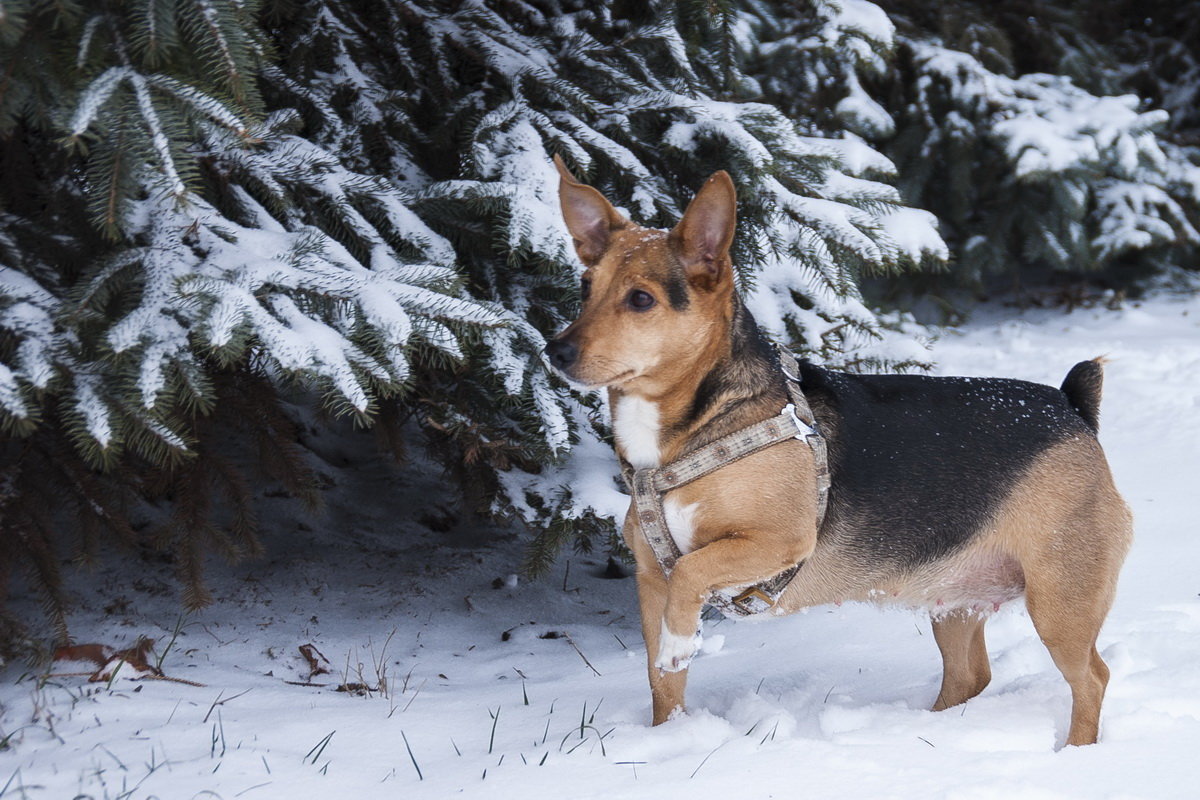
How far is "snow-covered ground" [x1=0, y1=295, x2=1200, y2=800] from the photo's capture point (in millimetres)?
2990

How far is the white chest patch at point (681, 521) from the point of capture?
10.7 feet

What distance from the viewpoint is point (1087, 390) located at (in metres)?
3.82

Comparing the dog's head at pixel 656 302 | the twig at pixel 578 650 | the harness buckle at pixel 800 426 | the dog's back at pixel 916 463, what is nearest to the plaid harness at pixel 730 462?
the harness buckle at pixel 800 426

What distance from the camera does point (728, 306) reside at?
11.1 feet

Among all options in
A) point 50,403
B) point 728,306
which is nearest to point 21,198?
point 50,403

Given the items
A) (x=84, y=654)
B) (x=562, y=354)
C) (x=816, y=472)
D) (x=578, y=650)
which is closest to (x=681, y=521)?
(x=816, y=472)

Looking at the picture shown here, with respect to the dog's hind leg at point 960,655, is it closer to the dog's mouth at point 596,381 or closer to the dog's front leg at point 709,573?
the dog's front leg at point 709,573

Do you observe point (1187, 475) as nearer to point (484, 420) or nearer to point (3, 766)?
point (484, 420)

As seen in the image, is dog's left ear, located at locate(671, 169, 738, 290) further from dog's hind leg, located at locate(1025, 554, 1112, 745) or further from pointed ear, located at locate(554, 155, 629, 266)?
dog's hind leg, located at locate(1025, 554, 1112, 745)

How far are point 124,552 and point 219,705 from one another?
5.03ft

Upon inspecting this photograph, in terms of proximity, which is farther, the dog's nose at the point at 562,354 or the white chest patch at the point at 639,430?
the white chest patch at the point at 639,430

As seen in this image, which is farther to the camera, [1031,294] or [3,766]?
[1031,294]

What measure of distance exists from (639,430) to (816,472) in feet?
1.92

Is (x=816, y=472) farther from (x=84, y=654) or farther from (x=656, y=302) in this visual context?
(x=84, y=654)
